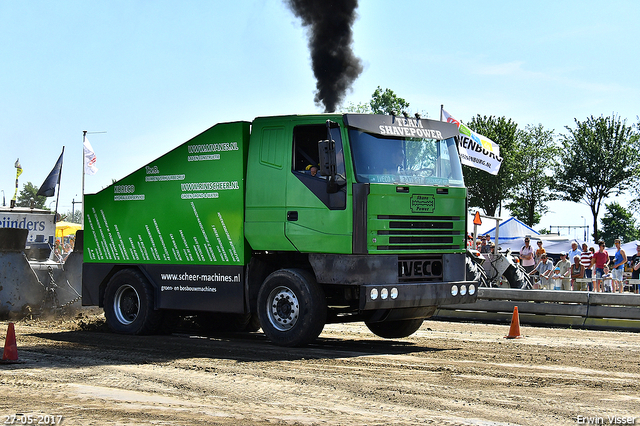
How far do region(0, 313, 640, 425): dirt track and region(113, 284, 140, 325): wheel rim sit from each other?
16.9 inches

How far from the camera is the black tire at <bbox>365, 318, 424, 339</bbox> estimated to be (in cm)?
1191

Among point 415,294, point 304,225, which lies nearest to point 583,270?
point 415,294

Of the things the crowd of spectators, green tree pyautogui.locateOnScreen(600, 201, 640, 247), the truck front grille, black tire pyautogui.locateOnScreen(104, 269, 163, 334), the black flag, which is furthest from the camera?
green tree pyautogui.locateOnScreen(600, 201, 640, 247)

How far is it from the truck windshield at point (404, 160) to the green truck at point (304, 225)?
17 mm

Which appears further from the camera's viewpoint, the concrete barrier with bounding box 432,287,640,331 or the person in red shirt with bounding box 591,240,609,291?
the person in red shirt with bounding box 591,240,609,291

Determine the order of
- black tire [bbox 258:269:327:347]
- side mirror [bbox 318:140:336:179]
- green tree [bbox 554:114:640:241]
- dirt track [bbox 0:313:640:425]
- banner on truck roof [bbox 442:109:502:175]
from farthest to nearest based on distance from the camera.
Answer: green tree [bbox 554:114:640:241]
banner on truck roof [bbox 442:109:502:175]
black tire [bbox 258:269:327:347]
side mirror [bbox 318:140:336:179]
dirt track [bbox 0:313:640:425]

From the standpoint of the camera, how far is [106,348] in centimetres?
1055

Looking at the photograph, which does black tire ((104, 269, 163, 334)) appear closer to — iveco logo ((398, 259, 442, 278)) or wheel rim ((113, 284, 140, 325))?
wheel rim ((113, 284, 140, 325))

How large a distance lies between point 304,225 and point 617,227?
5976 centimetres

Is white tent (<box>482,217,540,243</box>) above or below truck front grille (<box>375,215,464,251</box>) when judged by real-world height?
above

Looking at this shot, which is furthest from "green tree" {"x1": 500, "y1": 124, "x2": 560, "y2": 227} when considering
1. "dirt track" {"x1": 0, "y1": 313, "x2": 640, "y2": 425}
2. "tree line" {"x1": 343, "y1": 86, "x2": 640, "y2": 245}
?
"dirt track" {"x1": 0, "y1": 313, "x2": 640, "y2": 425}

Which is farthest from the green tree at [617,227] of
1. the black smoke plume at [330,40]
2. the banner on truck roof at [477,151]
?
the black smoke plume at [330,40]

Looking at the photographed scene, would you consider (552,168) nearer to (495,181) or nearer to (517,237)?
(495,181)

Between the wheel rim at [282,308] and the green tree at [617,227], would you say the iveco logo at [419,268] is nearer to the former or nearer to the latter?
the wheel rim at [282,308]
